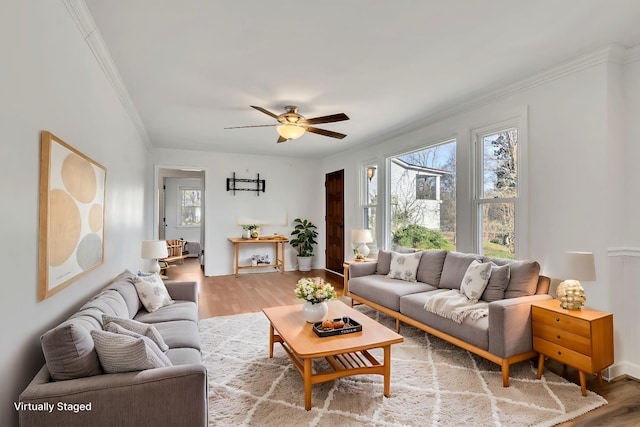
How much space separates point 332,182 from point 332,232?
3.60ft

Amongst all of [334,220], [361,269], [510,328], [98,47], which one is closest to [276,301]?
[361,269]

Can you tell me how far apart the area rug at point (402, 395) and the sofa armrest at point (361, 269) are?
156 centimetres

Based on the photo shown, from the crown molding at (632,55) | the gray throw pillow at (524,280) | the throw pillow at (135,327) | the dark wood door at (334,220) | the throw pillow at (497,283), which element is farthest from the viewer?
the dark wood door at (334,220)

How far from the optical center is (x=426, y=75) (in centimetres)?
310

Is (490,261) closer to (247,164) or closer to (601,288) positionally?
(601,288)

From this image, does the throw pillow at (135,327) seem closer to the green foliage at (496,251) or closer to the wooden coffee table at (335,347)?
the wooden coffee table at (335,347)

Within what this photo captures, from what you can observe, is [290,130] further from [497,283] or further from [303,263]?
[303,263]

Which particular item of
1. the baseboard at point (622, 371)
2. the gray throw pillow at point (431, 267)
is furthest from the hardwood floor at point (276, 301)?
the gray throw pillow at point (431, 267)

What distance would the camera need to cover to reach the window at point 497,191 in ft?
11.5

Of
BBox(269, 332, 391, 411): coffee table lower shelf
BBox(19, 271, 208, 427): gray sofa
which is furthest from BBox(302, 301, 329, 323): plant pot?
BBox(19, 271, 208, 427): gray sofa

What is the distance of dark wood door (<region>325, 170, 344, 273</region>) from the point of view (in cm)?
695

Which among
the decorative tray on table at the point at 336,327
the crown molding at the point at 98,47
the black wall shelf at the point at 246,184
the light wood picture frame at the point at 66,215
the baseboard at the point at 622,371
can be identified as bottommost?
the baseboard at the point at 622,371

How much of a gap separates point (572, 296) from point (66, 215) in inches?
138

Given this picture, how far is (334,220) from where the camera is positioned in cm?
729
